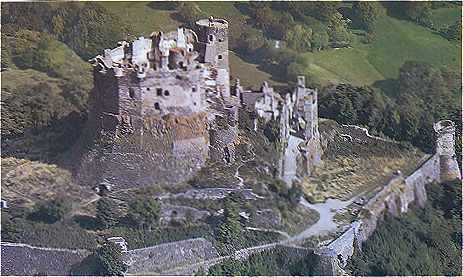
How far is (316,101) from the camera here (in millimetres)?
6590

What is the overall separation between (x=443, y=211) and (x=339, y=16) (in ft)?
4.30

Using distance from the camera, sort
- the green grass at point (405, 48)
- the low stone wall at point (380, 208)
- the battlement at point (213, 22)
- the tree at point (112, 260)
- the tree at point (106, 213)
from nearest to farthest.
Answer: the tree at point (112, 260)
the tree at point (106, 213)
the low stone wall at point (380, 208)
the battlement at point (213, 22)
the green grass at point (405, 48)

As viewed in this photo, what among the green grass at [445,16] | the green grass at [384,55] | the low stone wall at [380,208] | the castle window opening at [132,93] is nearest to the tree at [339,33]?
the green grass at [384,55]

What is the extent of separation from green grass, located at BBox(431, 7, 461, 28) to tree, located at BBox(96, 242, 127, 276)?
2.65 m

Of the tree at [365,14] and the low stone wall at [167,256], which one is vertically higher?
the tree at [365,14]

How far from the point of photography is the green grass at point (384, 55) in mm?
6832

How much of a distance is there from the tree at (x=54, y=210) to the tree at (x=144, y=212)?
1.11 ft

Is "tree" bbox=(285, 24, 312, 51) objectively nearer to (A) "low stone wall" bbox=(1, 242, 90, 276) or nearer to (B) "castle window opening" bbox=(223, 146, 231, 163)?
(B) "castle window opening" bbox=(223, 146, 231, 163)

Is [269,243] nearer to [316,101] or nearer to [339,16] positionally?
[316,101]

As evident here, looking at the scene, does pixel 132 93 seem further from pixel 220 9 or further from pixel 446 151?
pixel 446 151

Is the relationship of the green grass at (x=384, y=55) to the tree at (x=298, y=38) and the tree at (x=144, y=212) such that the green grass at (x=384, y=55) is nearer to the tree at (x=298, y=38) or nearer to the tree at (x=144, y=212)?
the tree at (x=298, y=38)

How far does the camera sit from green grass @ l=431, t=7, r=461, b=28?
740cm

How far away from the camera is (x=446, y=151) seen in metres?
7.16

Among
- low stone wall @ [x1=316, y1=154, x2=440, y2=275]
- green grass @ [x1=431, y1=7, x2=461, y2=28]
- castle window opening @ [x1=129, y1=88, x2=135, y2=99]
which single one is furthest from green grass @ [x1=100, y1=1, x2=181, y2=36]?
green grass @ [x1=431, y1=7, x2=461, y2=28]
